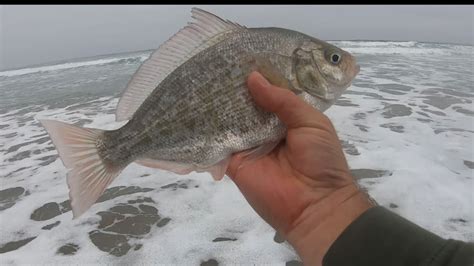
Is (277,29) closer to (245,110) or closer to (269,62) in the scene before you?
(269,62)

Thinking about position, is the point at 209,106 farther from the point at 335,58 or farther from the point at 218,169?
the point at 335,58

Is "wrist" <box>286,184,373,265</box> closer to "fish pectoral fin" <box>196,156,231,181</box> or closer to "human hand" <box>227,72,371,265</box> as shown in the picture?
"human hand" <box>227,72,371,265</box>

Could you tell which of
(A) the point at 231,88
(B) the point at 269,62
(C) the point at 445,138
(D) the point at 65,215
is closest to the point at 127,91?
(A) the point at 231,88

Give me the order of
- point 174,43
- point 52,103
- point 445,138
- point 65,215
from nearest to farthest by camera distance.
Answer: point 174,43
point 65,215
point 445,138
point 52,103

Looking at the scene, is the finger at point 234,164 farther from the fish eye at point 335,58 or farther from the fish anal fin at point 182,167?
the fish eye at point 335,58

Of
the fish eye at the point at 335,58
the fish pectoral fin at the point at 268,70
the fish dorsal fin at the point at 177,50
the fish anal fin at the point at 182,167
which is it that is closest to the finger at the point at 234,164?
the fish anal fin at the point at 182,167

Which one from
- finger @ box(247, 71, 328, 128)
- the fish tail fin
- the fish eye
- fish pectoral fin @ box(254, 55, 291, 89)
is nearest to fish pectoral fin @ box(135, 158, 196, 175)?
the fish tail fin
